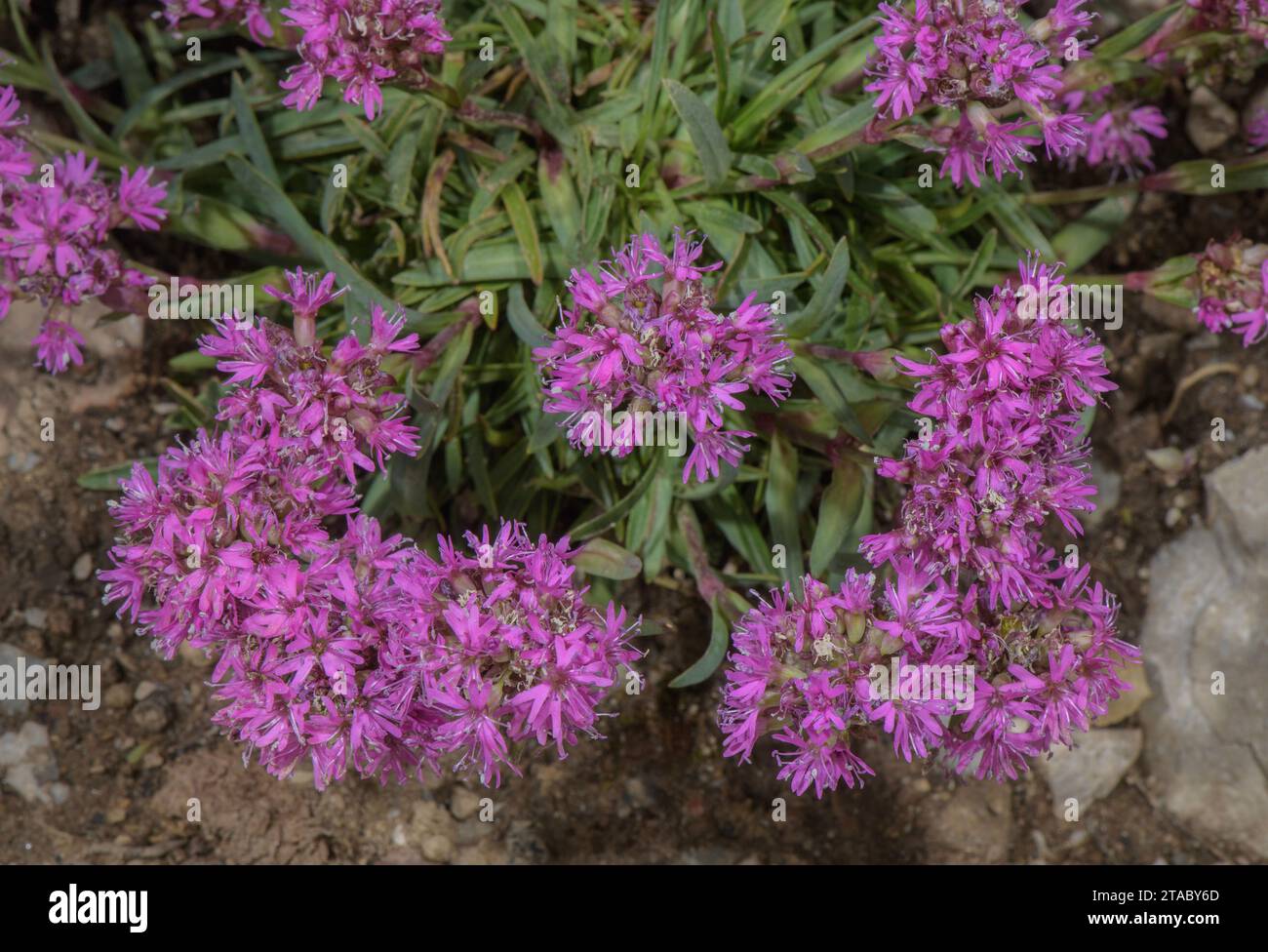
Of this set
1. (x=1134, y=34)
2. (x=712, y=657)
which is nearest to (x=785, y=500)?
(x=712, y=657)

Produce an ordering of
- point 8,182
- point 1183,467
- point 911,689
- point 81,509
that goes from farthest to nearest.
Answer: point 1183,467, point 81,509, point 8,182, point 911,689

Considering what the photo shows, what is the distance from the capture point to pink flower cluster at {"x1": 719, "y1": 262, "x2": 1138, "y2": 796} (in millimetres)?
2941

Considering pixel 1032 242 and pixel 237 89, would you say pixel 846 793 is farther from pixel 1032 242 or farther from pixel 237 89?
pixel 237 89

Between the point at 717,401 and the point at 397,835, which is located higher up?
the point at 717,401

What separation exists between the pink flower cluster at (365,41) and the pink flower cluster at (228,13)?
45 cm

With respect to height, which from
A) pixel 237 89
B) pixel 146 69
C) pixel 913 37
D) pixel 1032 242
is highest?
pixel 146 69

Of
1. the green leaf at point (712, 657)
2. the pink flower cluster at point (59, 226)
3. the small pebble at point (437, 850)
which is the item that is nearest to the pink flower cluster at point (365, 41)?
the pink flower cluster at point (59, 226)

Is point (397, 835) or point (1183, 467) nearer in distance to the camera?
point (397, 835)

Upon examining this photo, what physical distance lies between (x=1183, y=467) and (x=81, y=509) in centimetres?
433

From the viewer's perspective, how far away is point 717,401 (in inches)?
117

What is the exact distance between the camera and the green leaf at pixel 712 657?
338cm

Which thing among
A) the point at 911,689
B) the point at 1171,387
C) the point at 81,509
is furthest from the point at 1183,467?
the point at 81,509

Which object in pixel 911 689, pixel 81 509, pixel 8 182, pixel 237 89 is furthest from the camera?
pixel 81 509

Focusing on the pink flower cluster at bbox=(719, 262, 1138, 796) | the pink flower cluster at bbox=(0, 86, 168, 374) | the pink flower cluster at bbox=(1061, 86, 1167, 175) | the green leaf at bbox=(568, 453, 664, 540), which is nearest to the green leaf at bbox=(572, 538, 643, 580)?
Result: the green leaf at bbox=(568, 453, 664, 540)
